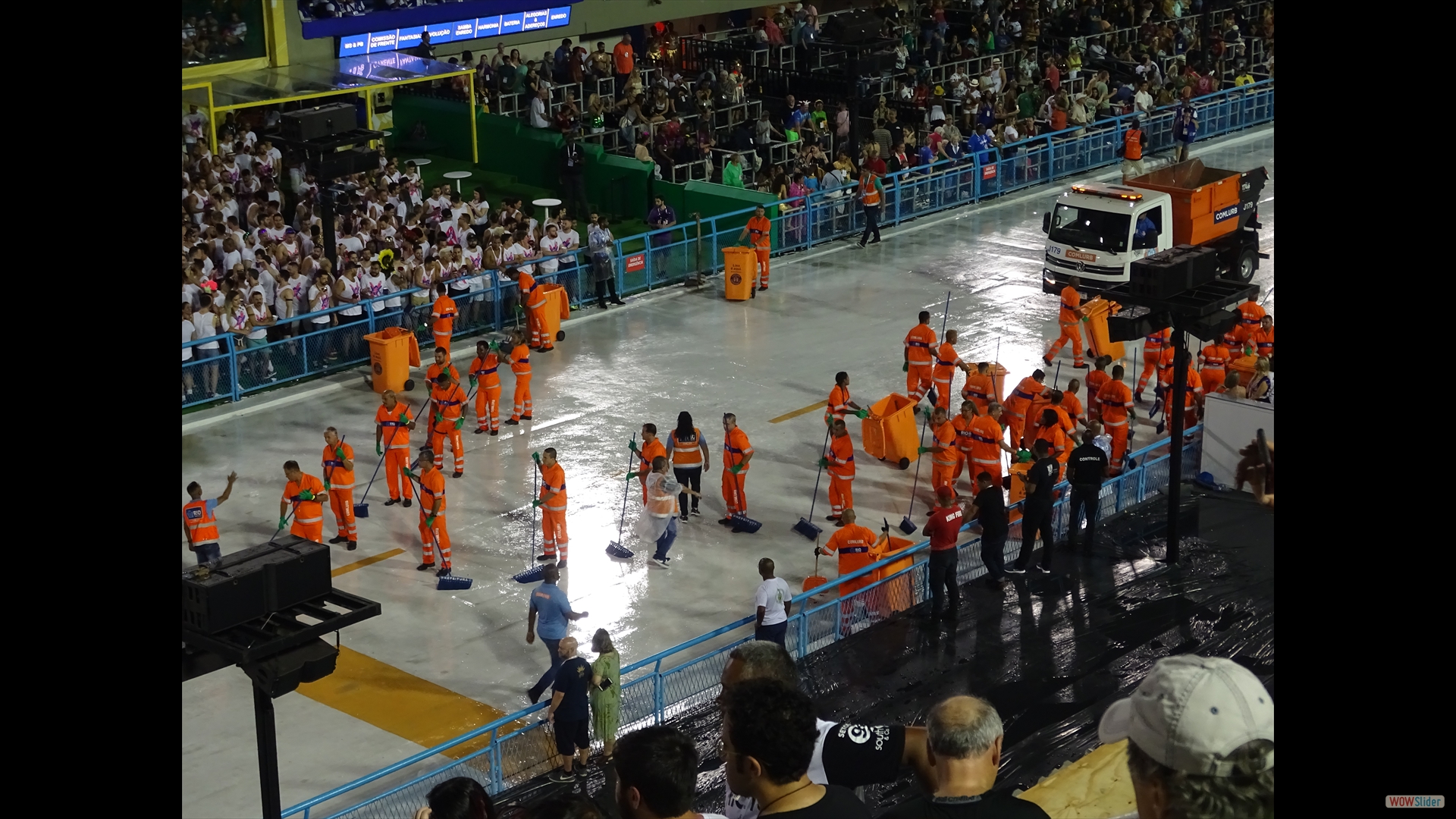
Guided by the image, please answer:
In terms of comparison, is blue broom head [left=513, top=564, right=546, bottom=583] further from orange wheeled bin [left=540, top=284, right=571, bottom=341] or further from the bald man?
the bald man

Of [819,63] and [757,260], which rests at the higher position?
[819,63]

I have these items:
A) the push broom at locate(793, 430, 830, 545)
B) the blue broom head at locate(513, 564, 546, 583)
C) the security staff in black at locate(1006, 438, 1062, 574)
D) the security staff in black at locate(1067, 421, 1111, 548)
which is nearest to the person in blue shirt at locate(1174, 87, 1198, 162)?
the push broom at locate(793, 430, 830, 545)

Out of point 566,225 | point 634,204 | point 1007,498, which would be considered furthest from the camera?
point 634,204

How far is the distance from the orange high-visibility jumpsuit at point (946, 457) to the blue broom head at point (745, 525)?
200 centimetres

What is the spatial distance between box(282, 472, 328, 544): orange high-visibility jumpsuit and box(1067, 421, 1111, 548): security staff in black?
7.46m

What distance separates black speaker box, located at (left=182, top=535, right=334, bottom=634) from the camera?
28.1 ft

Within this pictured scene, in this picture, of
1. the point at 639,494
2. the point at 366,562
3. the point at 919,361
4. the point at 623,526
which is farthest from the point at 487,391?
the point at 919,361

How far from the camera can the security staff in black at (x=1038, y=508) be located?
16609 millimetres

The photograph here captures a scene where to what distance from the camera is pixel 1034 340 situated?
25.8m

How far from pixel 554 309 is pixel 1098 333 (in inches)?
314

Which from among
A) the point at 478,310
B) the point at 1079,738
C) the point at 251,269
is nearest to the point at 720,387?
the point at 478,310

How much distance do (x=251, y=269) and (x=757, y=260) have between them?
829 cm

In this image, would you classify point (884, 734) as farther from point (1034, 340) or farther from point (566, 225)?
point (566, 225)

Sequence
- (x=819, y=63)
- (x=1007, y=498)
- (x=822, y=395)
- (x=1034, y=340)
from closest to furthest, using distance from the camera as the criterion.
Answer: (x=1007, y=498) → (x=822, y=395) → (x=1034, y=340) → (x=819, y=63)
